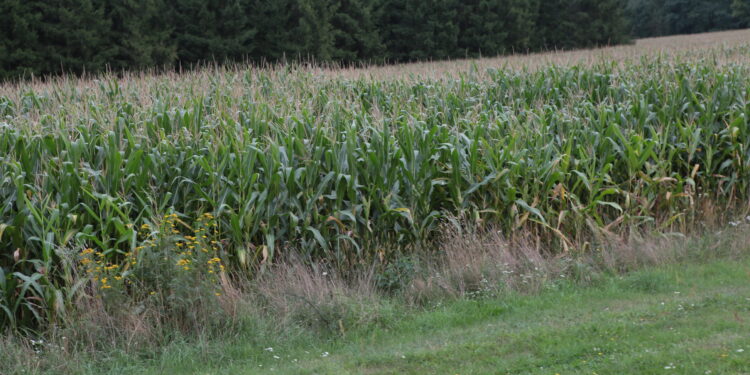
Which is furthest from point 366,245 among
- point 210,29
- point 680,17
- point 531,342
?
point 680,17

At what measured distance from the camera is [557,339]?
5129mm

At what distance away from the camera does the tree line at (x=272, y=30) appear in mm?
26234

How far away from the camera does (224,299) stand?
5809 millimetres

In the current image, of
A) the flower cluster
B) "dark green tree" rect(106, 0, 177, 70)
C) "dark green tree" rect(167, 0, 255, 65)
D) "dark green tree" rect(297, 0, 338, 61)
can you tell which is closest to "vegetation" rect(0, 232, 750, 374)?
the flower cluster

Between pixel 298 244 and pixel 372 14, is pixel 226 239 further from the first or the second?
pixel 372 14

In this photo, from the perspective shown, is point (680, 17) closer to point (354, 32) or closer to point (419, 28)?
point (419, 28)

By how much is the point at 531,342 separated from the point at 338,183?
2.56m

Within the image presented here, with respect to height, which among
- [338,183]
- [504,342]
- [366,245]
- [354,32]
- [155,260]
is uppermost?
[354,32]

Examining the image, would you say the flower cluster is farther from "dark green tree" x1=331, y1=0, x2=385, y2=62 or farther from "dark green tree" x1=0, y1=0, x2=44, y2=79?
"dark green tree" x1=331, y1=0, x2=385, y2=62

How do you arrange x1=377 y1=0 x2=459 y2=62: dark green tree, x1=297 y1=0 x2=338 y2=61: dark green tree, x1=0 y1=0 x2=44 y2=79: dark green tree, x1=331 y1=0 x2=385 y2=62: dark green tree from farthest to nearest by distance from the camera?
x1=377 y1=0 x2=459 y2=62: dark green tree, x1=331 y1=0 x2=385 y2=62: dark green tree, x1=297 y1=0 x2=338 y2=61: dark green tree, x1=0 y1=0 x2=44 y2=79: dark green tree

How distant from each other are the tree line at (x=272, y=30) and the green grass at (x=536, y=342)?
14583 millimetres

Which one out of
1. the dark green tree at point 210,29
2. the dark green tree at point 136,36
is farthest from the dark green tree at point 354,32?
the dark green tree at point 136,36

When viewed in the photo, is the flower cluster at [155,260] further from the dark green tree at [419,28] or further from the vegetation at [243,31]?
the dark green tree at [419,28]

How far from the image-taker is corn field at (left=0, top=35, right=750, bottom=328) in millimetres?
6043
